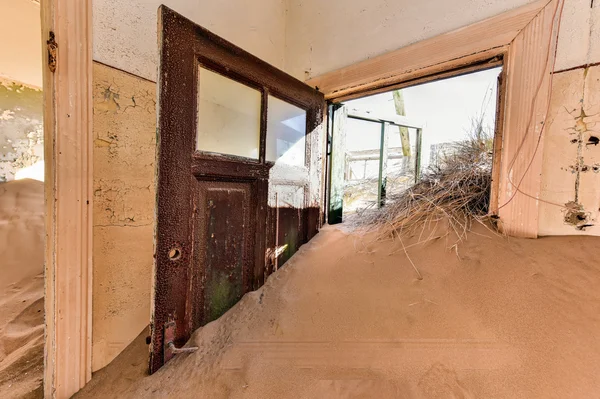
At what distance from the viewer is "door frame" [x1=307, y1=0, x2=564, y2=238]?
0.93m

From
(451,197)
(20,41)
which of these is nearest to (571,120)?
(451,197)

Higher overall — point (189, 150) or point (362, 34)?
point (362, 34)

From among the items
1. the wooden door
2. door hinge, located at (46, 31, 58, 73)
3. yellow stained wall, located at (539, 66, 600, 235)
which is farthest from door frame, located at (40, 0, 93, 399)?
yellow stained wall, located at (539, 66, 600, 235)

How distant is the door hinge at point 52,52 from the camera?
889 mm

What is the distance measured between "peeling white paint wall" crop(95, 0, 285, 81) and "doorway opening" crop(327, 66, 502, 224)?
33.6 inches

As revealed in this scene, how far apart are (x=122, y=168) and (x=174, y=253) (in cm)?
53

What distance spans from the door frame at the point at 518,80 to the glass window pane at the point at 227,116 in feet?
3.36

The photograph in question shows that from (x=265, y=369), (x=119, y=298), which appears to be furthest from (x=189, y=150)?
(x=265, y=369)

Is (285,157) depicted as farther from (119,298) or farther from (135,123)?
(119,298)

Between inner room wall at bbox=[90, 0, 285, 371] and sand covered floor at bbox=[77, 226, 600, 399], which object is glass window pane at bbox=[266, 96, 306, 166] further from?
sand covered floor at bbox=[77, 226, 600, 399]

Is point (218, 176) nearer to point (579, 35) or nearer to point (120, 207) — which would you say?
point (120, 207)

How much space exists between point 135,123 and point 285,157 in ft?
2.63

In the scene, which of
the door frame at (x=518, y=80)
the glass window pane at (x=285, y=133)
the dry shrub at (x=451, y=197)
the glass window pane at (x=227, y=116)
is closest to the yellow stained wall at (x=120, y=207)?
the glass window pane at (x=227, y=116)

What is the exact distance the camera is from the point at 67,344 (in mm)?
931
